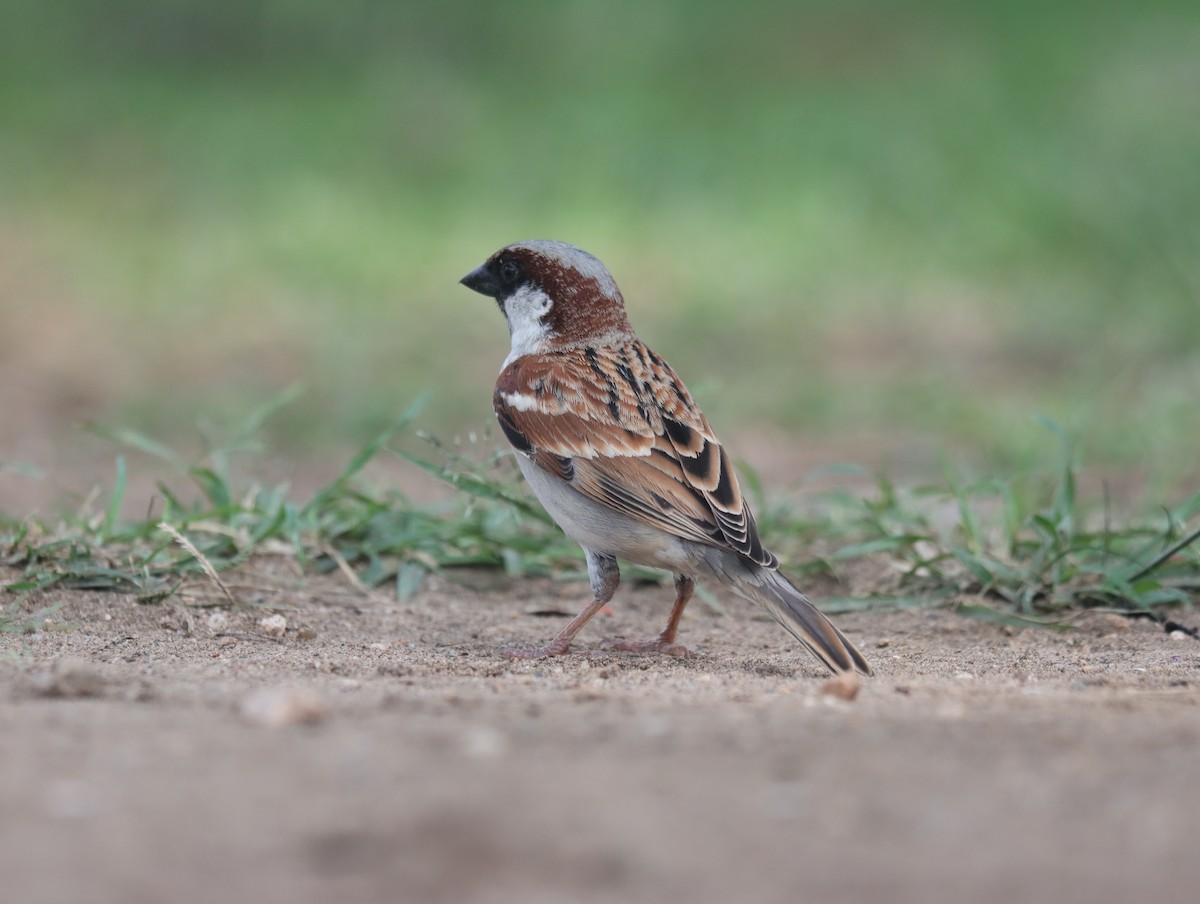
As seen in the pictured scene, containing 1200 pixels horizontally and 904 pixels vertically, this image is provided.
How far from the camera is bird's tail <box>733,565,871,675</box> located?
13.3 ft

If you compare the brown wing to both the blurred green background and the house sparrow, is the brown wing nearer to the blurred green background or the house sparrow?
the house sparrow

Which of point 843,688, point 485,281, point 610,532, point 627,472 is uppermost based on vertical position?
point 485,281

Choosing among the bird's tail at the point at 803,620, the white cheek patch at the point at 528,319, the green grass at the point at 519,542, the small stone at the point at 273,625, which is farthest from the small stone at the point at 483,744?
the white cheek patch at the point at 528,319

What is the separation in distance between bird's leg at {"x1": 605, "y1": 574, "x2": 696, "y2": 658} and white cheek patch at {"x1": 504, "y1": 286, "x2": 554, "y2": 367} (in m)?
0.93

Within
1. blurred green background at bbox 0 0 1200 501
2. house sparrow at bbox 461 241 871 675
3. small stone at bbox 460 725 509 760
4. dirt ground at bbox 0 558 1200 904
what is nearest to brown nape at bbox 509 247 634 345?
house sparrow at bbox 461 241 871 675

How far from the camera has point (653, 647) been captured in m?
4.57

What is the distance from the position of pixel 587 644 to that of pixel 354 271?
6476mm

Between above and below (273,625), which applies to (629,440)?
above

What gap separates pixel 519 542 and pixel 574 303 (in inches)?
35.7

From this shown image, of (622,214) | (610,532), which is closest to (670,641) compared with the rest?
(610,532)

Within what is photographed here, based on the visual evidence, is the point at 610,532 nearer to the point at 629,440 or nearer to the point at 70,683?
the point at 629,440

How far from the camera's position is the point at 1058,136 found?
12781 mm

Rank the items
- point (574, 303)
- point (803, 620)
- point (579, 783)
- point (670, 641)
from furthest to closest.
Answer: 1. point (574, 303)
2. point (670, 641)
3. point (803, 620)
4. point (579, 783)

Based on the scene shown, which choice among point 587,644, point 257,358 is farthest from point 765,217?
point 587,644
